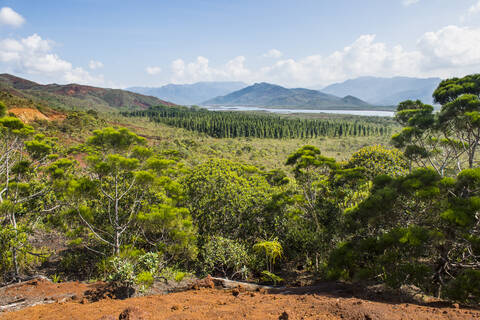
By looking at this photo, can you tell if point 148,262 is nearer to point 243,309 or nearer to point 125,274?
point 125,274

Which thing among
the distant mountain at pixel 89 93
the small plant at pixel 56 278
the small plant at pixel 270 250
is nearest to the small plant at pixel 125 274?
the small plant at pixel 56 278

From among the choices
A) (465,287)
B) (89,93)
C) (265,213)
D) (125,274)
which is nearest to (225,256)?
(265,213)

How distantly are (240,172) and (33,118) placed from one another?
40415 mm

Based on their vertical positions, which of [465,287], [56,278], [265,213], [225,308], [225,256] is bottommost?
[56,278]

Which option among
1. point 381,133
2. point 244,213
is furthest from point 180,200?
point 381,133

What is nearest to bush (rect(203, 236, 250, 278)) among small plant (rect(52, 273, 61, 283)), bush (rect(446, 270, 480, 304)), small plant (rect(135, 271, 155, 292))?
small plant (rect(135, 271, 155, 292))

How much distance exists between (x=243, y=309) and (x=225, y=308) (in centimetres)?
38

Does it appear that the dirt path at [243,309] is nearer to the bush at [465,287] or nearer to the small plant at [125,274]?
the bush at [465,287]

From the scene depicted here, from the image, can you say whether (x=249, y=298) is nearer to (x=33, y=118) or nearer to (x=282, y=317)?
(x=282, y=317)

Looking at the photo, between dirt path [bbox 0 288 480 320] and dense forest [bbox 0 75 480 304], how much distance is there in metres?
0.59

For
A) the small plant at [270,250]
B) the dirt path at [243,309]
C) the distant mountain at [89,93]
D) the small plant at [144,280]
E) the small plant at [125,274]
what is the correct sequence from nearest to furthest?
1. the dirt path at [243,309]
2. the small plant at [125,274]
3. the small plant at [144,280]
4. the small plant at [270,250]
5. the distant mountain at [89,93]

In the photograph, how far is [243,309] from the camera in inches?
198

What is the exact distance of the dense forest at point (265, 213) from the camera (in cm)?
540

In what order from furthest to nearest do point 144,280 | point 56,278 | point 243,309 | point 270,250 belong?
point 270,250 < point 56,278 < point 144,280 < point 243,309
